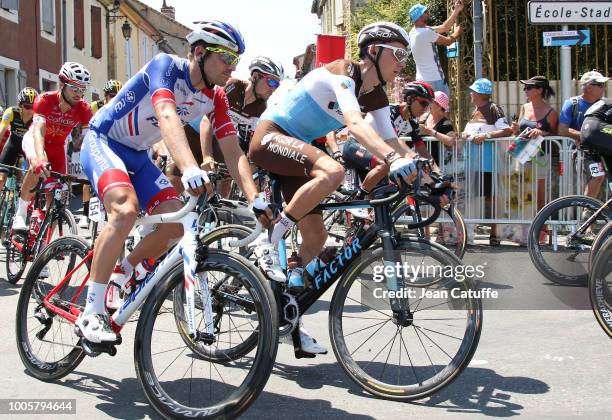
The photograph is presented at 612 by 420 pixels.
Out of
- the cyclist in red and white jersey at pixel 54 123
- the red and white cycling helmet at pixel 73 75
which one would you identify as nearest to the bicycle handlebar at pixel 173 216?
the cyclist in red and white jersey at pixel 54 123

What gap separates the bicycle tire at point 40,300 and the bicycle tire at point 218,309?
0.61 metres

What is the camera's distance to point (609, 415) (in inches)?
167

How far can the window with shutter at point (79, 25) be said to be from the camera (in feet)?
108

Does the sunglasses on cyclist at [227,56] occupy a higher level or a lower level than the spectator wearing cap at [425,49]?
lower

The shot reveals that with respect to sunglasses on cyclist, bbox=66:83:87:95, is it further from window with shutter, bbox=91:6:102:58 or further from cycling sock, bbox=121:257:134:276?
window with shutter, bbox=91:6:102:58

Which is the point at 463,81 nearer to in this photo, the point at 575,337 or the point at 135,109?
the point at 575,337

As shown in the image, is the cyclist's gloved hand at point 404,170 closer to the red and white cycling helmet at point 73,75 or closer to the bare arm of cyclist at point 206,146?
the bare arm of cyclist at point 206,146

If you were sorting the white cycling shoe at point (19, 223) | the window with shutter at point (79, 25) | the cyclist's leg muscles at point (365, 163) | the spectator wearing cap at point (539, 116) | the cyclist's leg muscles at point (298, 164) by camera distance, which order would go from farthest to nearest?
the window with shutter at point (79, 25), the spectator wearing cap at point (539, 116), the white cycling shoe at point (19, 223), the cyclist's leg muscles at point (365, 163), the cyclist's leg muscles at point (298, 164)

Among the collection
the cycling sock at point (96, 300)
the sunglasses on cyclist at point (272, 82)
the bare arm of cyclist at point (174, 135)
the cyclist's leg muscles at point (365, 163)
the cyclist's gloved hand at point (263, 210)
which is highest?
the sunglasses on cyclist at point (272, 82)

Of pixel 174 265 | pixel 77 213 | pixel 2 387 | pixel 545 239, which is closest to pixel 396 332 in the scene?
pixel 174 265

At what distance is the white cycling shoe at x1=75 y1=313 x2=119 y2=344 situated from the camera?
4477 mm

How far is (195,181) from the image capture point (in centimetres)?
409

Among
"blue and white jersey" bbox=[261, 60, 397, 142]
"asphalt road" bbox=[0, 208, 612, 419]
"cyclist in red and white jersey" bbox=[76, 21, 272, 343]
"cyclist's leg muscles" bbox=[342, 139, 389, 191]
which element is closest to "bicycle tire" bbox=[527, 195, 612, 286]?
"asphalt road" bbox=[0, 208, 612, 419]

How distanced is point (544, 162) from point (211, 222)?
5.13 meters
